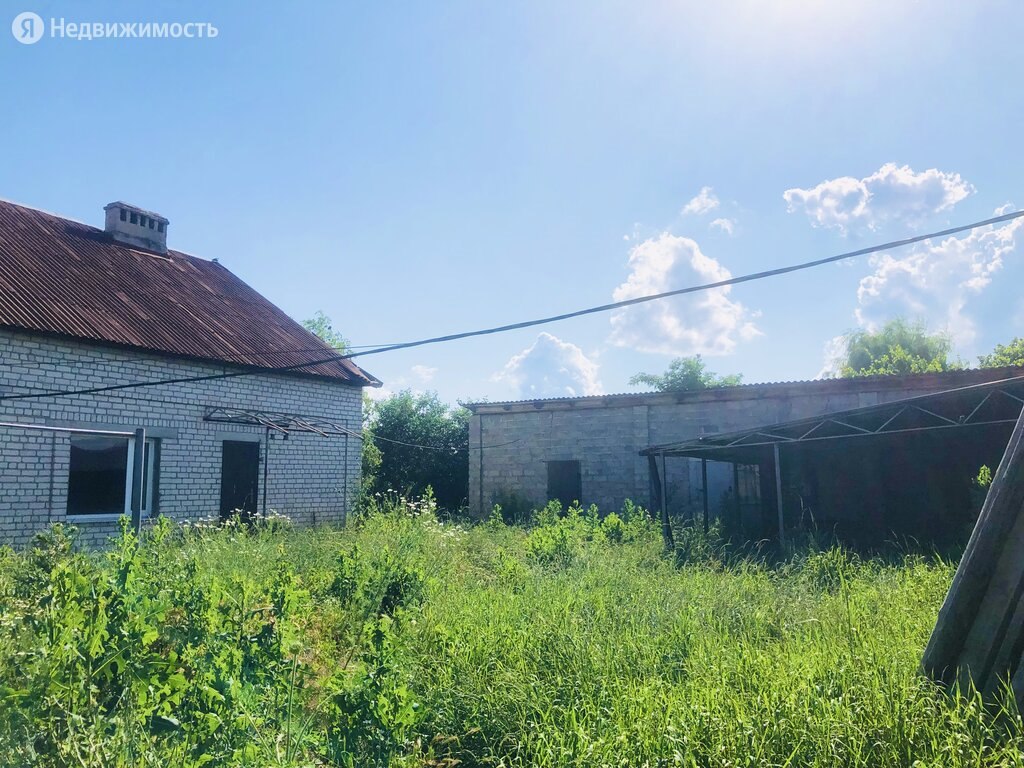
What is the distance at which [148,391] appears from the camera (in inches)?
462

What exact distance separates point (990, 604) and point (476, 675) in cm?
287

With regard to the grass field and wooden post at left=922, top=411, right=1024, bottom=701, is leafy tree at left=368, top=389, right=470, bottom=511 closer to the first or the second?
the grass field

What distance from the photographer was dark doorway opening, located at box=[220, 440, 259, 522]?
1316 cm

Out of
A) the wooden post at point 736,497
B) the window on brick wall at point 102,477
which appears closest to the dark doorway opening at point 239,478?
the window on brick wall at point 102,477

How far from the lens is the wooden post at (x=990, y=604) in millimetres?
3531

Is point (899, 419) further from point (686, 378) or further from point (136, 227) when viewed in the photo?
point (686, 378)

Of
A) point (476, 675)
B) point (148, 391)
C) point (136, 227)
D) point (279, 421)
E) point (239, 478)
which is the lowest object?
point (476, 675)

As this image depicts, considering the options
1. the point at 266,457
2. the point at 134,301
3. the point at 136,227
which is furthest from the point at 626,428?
the point at 136,227

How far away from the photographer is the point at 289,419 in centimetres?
1380

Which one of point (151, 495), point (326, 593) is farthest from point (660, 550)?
point (151, 495)

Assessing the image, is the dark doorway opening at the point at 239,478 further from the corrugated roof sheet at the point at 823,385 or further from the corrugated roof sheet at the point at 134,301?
the corrugated roof sheet at the point at 823,385

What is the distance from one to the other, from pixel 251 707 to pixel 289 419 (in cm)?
1116

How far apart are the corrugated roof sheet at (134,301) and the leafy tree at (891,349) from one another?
111ft

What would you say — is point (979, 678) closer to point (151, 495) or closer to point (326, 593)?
point (326, 593)
